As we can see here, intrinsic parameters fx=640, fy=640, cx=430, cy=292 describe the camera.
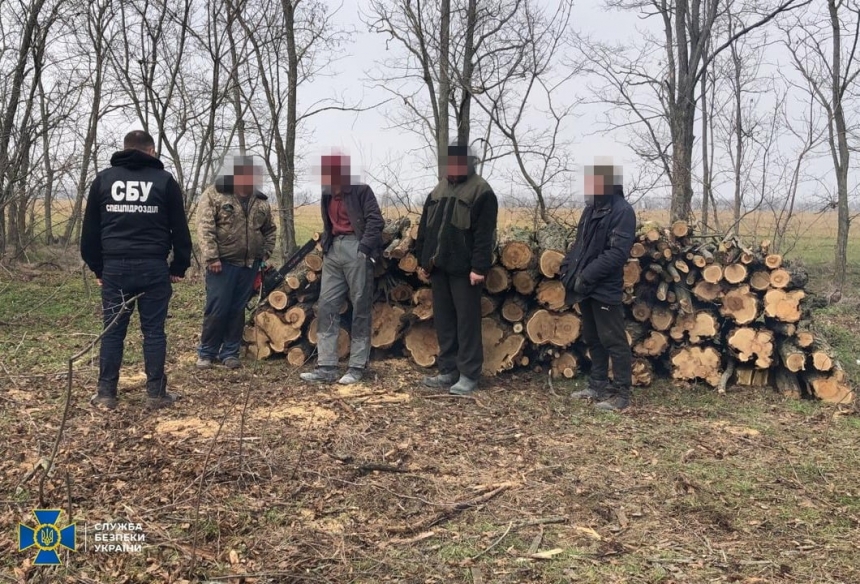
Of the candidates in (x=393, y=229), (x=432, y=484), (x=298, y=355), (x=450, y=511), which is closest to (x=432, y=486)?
(x=432, y=484)

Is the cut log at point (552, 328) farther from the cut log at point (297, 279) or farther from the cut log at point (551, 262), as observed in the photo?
the cut log at point (297, 279)

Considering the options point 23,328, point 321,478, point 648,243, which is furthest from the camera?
point 23,328

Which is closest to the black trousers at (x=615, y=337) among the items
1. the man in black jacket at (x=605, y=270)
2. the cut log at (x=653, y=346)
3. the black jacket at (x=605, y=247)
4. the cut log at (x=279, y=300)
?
the man in black jacket at (x=605, y=270)

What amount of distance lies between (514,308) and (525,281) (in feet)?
0.91

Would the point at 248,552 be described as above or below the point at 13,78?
below

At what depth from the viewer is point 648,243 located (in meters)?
5.56

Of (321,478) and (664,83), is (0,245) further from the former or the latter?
(664,83)

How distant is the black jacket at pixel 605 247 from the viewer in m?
4.77

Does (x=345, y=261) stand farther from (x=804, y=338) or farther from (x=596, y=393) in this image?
(x=804, y=338)

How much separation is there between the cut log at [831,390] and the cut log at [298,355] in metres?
4.37

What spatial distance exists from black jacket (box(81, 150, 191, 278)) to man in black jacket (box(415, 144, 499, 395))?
2.00 metres

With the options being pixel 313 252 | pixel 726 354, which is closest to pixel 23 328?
pixel 313 252

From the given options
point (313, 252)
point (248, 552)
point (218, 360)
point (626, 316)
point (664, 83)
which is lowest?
point (248, 552)

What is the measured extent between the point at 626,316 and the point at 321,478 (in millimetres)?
3410
